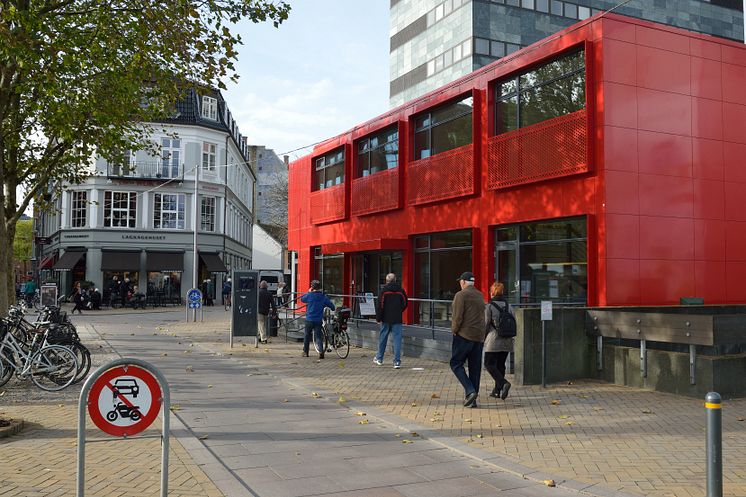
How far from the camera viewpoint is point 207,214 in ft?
155

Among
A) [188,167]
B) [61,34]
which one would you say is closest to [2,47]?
[61,34]

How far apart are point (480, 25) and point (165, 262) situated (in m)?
24.5

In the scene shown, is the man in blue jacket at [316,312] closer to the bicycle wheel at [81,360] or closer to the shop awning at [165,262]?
the bicycle wheel at [81,360]

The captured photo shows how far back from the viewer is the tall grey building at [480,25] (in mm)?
39969

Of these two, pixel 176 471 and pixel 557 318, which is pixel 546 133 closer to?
pixel 557 318

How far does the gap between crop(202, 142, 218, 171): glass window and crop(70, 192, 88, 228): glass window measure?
8.02 meters

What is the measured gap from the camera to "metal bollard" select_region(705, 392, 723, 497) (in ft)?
14.4

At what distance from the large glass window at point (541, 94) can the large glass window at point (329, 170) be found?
31.0 feet

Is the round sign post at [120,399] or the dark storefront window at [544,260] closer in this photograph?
the round sign post at [120,399]

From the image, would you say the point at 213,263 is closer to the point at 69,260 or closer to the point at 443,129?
the point at 69,260

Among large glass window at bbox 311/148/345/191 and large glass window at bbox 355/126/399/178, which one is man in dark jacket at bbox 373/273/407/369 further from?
large glass window at bbox 311/148/345/191

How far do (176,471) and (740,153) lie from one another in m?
15.2

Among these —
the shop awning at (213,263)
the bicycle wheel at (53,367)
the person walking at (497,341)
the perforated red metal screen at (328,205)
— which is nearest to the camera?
the person walking at (497,341)

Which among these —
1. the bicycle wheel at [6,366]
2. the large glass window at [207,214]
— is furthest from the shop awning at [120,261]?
the bicycle wheel at [6,366]
